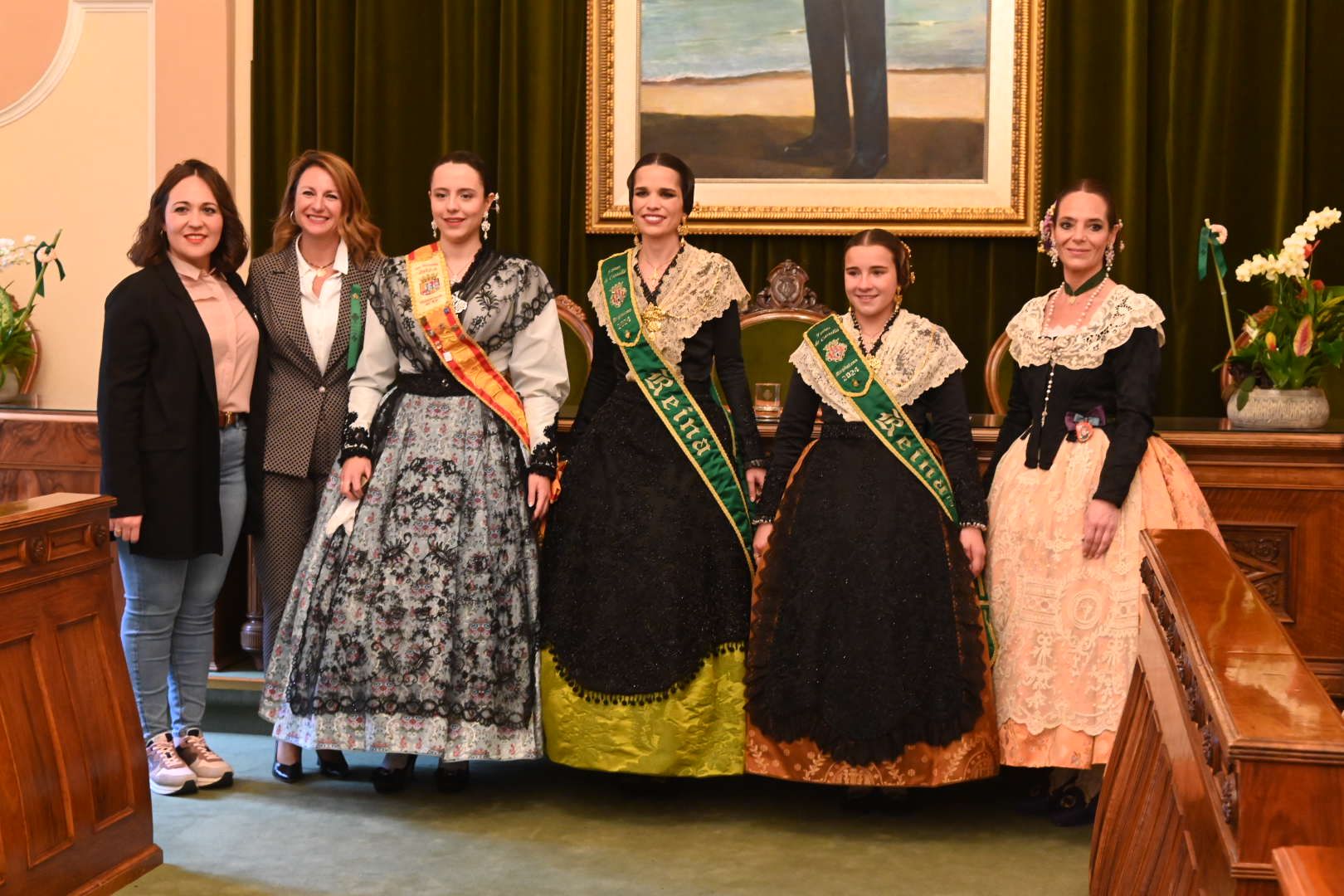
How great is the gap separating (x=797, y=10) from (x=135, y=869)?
3.17 m

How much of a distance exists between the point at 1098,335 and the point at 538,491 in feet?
3.82

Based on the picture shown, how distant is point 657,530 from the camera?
Result: 2.84 m

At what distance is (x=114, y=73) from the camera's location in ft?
15.3

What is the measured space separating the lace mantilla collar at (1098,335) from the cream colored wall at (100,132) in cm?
289

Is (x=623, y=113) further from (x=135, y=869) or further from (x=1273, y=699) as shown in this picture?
(x=1273, y=699)

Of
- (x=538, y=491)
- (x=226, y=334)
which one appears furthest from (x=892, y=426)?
(x=226, y=334)

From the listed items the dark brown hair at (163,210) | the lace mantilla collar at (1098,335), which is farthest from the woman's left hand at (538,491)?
the lace mantilla collar at (1098,335)

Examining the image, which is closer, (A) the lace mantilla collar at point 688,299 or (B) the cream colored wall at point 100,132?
(A) the lace mantilla collar at point 688,299

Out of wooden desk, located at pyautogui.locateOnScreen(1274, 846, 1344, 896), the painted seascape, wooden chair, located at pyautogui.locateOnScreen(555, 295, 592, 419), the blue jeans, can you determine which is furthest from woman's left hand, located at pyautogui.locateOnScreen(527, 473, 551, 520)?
wooden desk, located at pyautogui.locateOnScreen(1274, 846, 1344, 896)

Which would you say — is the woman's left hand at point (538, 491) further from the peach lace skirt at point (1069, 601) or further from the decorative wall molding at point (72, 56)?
the decorative wall molding at point (72, 56)

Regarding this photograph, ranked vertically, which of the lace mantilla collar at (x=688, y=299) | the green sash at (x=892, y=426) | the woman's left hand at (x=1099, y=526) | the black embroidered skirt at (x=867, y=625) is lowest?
the black embroidered skirt at (x=867, y=625)

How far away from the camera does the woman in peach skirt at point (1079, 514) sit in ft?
8.98

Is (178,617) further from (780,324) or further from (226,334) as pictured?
(780,324)

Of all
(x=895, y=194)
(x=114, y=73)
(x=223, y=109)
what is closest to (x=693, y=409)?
(x=895, y=194)
